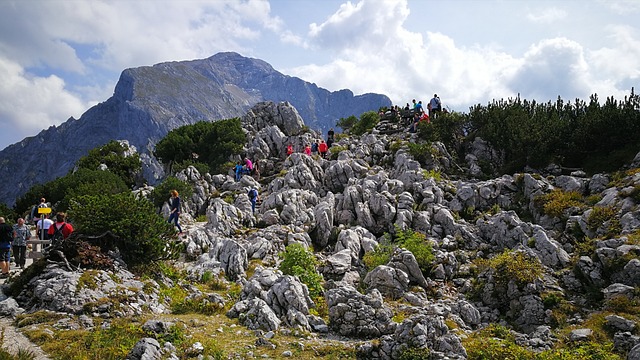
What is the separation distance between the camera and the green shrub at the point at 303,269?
Answer: 18.7m

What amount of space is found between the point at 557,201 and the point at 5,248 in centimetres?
3390

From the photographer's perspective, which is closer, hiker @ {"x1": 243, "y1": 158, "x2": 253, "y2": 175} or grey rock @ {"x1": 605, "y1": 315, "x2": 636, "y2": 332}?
grey rock @ {"x1": 605, "y1": 315, "x2": 636, "y2": 332}

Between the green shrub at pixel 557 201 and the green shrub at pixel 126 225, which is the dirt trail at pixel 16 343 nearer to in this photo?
the green shrub at pixel 126 225

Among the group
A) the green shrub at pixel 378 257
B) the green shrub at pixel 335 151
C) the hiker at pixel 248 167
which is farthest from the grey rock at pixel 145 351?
the green shrub at pixel 335 151

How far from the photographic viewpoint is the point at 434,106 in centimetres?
5209

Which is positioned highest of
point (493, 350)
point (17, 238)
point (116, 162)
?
point (116, 162)

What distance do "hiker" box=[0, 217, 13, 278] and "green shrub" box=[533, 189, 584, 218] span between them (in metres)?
32.9

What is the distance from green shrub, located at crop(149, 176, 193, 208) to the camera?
3528 centimetres

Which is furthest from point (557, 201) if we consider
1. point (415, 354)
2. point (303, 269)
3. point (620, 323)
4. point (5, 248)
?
point (5, 248)

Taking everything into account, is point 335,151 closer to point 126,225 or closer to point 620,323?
point 126,225

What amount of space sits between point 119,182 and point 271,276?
3500 centimetres

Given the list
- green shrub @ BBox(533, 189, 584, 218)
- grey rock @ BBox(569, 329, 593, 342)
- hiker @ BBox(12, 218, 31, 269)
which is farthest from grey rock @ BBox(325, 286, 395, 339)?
green shrub @ BBox(533, 189, 584, 218)

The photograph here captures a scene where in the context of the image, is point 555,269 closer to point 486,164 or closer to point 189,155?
point 486,164

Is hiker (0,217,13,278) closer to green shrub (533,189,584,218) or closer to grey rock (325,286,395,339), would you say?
grey rock (325,286,395,339)
